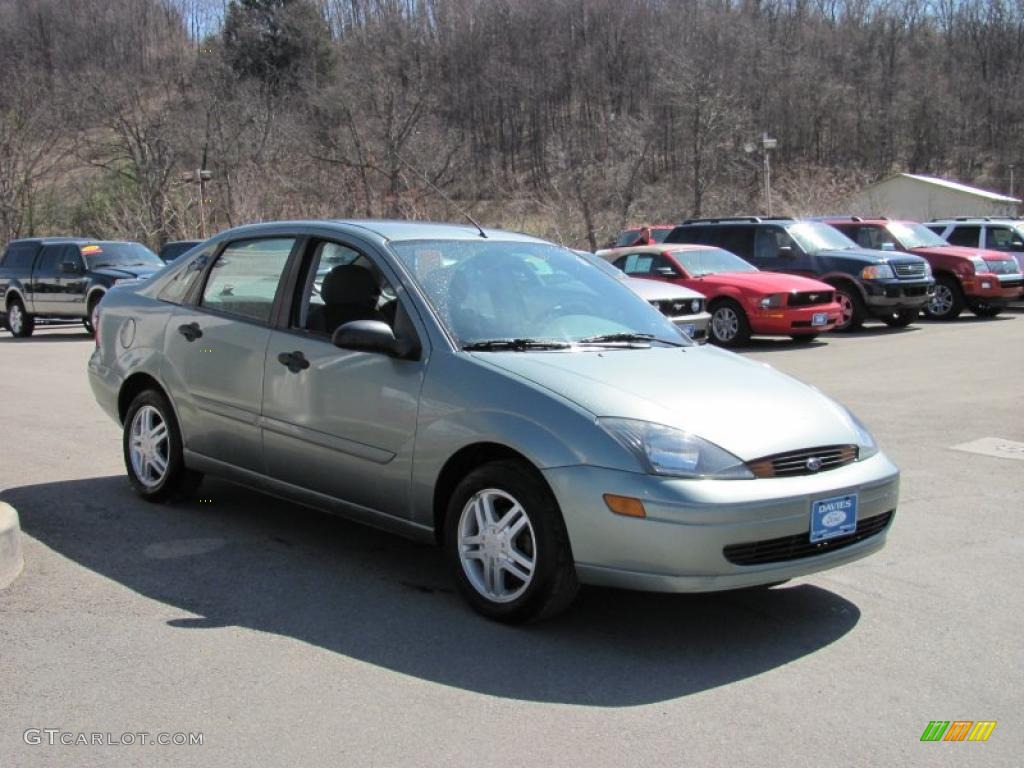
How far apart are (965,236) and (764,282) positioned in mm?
9318

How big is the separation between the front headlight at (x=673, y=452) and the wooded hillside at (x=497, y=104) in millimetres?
40254

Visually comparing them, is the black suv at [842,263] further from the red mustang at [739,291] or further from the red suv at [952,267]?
the red suv at [952,267]

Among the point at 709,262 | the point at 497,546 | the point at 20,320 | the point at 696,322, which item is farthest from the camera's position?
the point at 20,320

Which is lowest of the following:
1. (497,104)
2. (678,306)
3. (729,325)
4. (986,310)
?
(986,310)

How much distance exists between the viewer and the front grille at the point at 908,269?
18469 mm

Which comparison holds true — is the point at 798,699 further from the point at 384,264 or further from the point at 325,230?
the point at 325,230

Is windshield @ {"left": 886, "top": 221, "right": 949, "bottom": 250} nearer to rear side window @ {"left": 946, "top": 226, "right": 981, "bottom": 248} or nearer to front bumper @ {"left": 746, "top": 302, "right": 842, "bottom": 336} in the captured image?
rear side window @ {"left": 946, "top": 226, "right": 981, "bottom": 248}

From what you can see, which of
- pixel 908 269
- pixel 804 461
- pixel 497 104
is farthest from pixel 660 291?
pixel 497 104

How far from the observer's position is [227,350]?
19.6 ft

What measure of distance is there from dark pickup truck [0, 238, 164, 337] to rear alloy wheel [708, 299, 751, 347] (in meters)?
10.3

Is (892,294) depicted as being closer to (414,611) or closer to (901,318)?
(901,318)

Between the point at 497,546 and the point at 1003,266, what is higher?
the point at 1003,266

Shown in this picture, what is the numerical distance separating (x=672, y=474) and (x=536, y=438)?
573 mm

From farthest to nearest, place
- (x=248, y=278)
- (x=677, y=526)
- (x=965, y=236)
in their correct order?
(x=965, y=236) < (x=248, y=278) < (x=677, y=526)
